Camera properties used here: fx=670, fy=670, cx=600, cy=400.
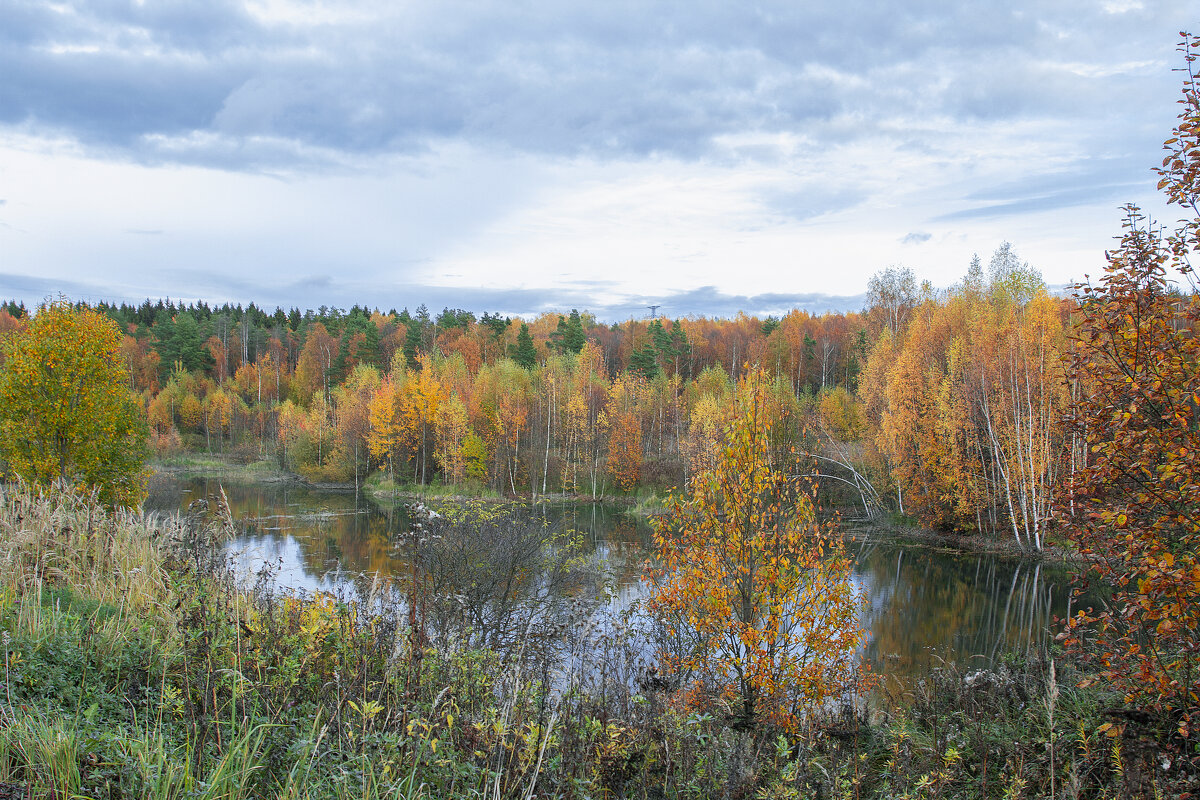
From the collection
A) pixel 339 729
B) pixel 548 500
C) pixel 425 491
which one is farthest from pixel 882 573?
pixel 425 491

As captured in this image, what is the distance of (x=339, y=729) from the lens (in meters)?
2.95

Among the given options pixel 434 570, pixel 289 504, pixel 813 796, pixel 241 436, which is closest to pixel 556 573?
pixel 434 570

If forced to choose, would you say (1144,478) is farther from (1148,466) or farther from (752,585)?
(752,585)

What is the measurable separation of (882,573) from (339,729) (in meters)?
25.1

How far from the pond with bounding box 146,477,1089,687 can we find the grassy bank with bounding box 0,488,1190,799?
537 cm

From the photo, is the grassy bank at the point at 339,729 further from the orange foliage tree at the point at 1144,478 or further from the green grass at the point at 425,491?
the green grass at the point at 425,491

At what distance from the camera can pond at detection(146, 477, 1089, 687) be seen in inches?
662

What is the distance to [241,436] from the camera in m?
66.5

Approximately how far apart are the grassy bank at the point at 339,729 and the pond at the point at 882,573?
537cm

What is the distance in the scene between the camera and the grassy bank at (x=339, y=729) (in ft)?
9.03

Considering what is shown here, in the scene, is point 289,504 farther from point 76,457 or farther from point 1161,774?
point 1161,774

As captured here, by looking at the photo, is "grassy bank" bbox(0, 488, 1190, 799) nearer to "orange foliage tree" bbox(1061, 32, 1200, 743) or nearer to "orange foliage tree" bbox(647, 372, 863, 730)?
"orange foliage tree" bbox(1061, 32, 1200, 743)

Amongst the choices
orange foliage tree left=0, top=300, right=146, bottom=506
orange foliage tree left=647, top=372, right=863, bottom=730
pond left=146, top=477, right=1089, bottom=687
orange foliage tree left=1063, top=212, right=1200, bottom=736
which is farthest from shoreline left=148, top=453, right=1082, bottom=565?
orange foliage tree left=1063, top=212, right=1200, bottom=736

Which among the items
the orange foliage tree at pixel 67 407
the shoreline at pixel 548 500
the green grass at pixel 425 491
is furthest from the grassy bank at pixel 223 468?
the orange foliage tree at pixel 67 407
